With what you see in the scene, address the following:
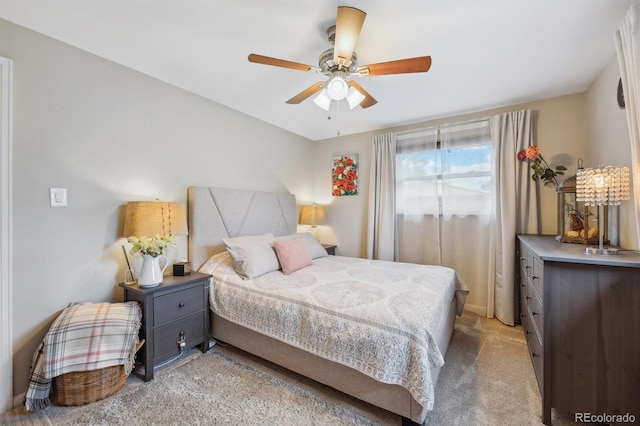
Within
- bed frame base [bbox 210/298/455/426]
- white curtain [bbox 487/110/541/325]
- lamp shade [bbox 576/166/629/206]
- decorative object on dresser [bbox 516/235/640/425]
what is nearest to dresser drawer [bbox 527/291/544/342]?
decorative object on dresser [bbox 516/235/640/425]

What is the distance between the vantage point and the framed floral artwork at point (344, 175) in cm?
413

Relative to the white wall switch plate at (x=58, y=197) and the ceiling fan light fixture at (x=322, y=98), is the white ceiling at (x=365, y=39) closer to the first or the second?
the ceiling fan light fixture at (x=322, y=98)

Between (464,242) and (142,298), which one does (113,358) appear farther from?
(464,242)

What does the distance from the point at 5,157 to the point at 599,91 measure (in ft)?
15.3

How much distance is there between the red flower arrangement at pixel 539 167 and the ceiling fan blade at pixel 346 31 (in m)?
2.31

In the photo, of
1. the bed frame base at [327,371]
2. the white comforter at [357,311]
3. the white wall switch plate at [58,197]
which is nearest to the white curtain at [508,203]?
the white comforter at [357,311]

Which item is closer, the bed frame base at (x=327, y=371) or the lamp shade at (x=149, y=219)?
the bed frame base at (x=327, y=371)

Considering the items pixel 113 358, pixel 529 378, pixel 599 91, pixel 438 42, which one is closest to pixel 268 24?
pixel 438 42

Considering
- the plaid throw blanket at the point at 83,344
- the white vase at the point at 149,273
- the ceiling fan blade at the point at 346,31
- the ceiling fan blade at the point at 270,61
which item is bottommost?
the plaid throw blanket at the point at 83,344

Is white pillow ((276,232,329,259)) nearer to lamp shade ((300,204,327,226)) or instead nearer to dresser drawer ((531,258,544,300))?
lamp shade ((300,204,327,226))

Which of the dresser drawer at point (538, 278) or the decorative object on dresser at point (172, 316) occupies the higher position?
the dresser drawer at point (538, 278)

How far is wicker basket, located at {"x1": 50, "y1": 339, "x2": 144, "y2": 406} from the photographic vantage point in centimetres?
166

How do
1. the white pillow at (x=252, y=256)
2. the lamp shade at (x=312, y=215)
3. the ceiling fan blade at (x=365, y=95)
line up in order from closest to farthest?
the ceiling fan blade at (x=365, y=95) → the white pillow at (x=252, y=256) → the lamp shade at (x=312, y=215)

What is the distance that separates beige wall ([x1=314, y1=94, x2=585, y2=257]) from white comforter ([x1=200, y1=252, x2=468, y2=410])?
1.42 m
